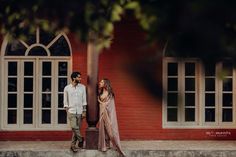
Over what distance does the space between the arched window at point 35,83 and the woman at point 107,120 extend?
6.95ft

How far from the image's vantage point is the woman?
41.9ft

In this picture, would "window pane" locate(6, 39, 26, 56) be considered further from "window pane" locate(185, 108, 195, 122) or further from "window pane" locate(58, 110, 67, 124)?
"window pane" locate(185, 108, 195, 122)

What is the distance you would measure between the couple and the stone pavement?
230 mm

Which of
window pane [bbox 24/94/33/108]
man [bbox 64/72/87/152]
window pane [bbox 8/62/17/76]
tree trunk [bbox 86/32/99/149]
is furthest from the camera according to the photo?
window pane [bbox 24/94/33/108]

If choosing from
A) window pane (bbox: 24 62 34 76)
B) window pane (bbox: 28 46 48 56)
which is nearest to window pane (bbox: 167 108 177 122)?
window pane (bbox: 28 46 48 56)

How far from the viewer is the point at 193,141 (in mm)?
14812

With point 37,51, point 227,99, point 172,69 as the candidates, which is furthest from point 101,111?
point 227,99

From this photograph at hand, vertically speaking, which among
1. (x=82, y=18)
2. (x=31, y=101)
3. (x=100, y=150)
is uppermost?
(x=82, y=18)

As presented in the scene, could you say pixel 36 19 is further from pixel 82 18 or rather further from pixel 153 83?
pixel 153 83

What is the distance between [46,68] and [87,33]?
9.59 metres

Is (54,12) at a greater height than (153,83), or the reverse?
(54,12)

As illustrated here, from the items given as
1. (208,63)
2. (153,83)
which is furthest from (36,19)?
(208,63)

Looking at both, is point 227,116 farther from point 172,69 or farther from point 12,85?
point 12,85

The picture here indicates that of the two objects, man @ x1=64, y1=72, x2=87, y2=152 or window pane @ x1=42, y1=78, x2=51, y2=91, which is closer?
man @ x1=64, y1=72, x2=87, y2=152
